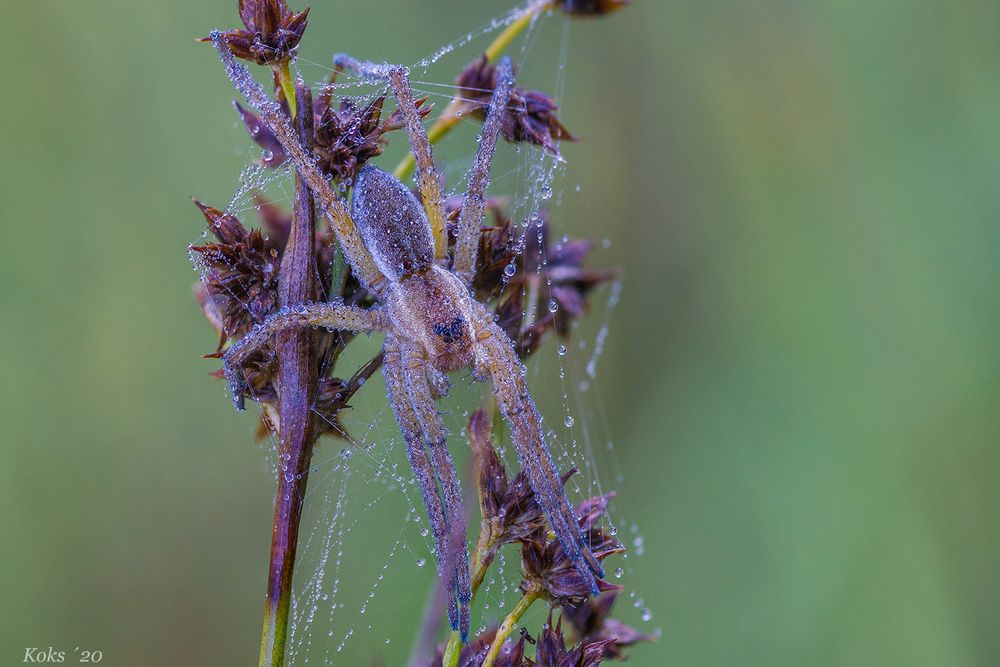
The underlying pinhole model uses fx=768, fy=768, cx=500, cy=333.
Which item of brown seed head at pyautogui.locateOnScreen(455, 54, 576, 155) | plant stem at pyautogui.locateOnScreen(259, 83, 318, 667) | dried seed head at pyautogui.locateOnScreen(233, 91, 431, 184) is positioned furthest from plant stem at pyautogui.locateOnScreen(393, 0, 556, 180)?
plant stem at pyautogui.locateOnScreen(259, 83, 318, 667)

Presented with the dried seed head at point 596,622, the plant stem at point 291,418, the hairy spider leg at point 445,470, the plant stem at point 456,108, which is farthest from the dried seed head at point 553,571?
the plant stem at point 456,108

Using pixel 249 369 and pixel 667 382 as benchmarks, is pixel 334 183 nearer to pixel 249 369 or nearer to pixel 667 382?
pixel 249 369

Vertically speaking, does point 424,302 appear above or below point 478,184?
below

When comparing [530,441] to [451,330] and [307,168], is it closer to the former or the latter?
[451,330]

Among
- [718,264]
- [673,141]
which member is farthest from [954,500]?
[673,141]

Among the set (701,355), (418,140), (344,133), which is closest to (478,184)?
(418,140)
